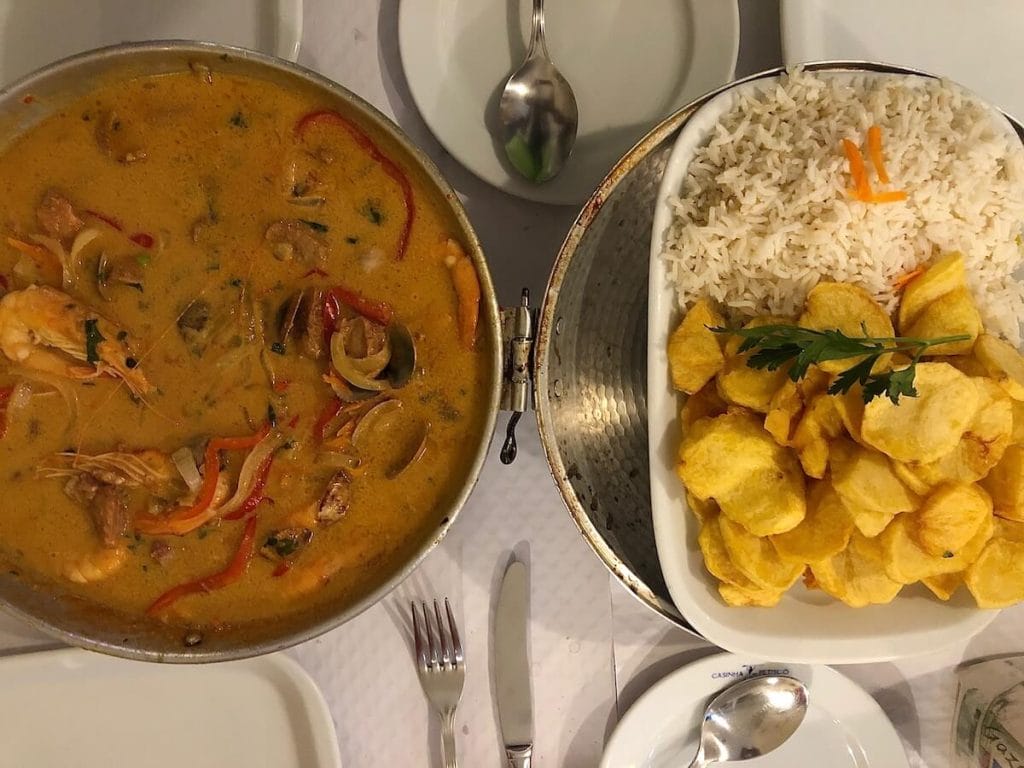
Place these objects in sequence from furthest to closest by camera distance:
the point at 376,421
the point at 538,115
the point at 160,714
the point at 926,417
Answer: the point at 160,714 → the point at 538,115 → the point at 376,421 → the point at 926,417

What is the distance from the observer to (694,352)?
3.70 ft

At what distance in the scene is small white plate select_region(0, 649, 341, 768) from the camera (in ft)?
4.80

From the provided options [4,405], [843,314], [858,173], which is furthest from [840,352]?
[4,405]

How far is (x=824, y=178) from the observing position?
1.14 m

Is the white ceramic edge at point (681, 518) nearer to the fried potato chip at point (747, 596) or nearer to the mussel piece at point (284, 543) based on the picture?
the fried potato chip at point (747, 596)

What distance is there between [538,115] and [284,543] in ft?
2.98

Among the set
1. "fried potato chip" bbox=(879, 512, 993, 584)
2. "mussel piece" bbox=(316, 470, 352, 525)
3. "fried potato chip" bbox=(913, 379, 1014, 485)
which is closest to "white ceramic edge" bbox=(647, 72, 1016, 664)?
"fried potato chip" bbox=(879, 512, 993, 584)

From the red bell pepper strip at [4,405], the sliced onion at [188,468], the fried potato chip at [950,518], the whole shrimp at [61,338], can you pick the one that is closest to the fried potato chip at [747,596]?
the fried potato chip at [950,518]

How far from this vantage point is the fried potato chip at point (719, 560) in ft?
3.77

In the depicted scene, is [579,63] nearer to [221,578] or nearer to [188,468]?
[188,468]

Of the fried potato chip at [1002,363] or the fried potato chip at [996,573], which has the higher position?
the fried potato chip at [1002,363]

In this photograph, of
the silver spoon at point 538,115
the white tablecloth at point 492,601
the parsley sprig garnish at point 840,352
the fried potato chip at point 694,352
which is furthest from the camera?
the white tablecloth at point 492,601

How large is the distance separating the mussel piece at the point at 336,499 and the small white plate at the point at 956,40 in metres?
1.30

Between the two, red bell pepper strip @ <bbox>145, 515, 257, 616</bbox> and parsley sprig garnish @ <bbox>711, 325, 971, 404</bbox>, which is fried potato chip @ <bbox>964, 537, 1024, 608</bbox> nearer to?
parsley sprig garnish @ <bbox>711, 325, 971, 404</bbox>
